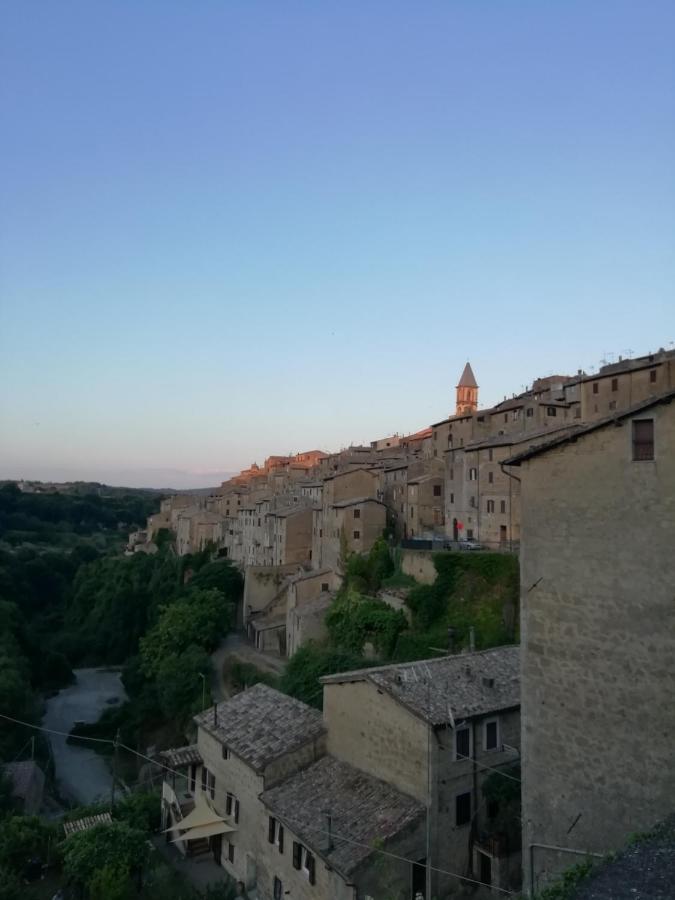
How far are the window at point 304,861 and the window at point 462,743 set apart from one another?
4.37 meters

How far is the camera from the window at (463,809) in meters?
15.9

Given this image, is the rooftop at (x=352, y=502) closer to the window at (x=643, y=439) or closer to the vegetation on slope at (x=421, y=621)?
the vegetation on slope at (x=421, y=621)

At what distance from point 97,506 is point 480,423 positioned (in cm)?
11492

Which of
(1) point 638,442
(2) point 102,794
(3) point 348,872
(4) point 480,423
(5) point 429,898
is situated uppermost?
(4) point 480,423

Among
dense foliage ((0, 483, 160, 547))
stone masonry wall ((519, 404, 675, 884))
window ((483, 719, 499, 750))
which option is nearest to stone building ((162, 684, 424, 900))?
window ((483, 719, 499, 750))

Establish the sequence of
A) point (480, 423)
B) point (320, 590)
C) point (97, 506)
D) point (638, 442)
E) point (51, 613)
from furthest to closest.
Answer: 1. point (97, 506)
2. point (51, 613)
3. point (480, 423)
4. point (320, 590)
5. point (638, 442)

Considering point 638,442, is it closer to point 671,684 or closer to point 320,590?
point 671,684

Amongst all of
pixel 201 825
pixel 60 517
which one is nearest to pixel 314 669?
pixel 201 825

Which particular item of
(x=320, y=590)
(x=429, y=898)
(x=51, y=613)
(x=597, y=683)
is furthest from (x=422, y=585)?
(x=51, y=613)

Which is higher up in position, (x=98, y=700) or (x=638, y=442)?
(x=638, y=442)

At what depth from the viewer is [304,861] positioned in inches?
620

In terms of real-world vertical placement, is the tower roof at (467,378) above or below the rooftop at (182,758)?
above

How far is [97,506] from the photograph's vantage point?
14325 centimetres

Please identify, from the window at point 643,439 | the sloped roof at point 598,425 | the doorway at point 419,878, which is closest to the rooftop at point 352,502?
the doorway at point 419,878
